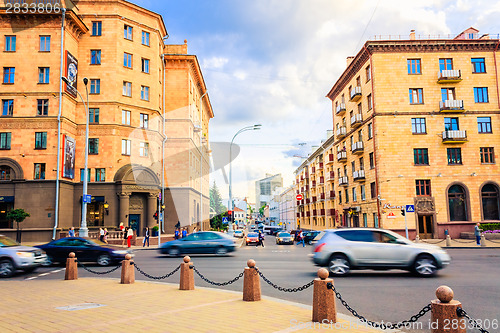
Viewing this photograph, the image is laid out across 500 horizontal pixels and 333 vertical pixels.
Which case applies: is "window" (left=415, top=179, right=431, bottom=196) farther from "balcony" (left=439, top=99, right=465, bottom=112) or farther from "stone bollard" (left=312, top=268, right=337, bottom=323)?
"stone bollard" (left=312, top=268, right=337, bottom=323)

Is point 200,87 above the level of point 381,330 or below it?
above

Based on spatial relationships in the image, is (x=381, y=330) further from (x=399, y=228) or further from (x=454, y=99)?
(x=454, y=99)

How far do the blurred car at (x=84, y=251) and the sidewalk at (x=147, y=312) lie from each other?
6.65 m

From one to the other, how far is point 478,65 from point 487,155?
9.70 meters

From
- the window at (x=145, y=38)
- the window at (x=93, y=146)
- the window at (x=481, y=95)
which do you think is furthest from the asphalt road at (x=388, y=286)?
the window at (x=145, y=38)

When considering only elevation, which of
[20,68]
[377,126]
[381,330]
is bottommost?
[381,330]

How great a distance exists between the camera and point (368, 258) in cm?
1300

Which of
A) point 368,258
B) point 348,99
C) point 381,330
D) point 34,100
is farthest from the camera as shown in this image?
point 348,99

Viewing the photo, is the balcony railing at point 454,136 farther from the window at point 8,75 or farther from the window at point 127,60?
the window at point 8,75

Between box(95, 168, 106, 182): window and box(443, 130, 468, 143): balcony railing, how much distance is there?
34626 millimetres

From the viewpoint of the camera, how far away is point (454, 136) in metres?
37.7

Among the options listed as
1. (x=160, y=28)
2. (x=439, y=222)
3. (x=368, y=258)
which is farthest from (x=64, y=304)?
(x=160, y=28)

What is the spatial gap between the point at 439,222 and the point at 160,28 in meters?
37.4

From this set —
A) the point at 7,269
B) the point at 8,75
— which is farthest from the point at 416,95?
the point at 8,75
